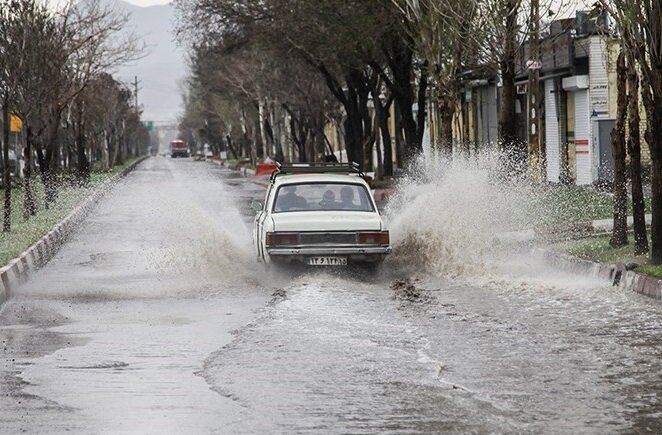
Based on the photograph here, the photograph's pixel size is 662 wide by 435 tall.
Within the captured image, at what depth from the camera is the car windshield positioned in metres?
19.5

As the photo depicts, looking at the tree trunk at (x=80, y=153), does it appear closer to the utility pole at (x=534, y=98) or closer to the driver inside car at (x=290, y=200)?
the utility pole at (x=534, y=98)

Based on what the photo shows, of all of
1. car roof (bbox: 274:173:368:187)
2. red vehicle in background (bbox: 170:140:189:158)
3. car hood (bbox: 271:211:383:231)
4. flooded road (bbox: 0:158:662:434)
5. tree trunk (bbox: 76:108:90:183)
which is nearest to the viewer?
flooded road (bbox: 0:158:662:434)

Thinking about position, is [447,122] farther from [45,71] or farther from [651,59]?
[651,59]

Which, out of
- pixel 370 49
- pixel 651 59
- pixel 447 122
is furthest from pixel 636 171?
pixel 370 49

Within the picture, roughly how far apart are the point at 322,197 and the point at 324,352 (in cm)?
789

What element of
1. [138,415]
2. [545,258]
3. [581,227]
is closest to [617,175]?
[545,258]

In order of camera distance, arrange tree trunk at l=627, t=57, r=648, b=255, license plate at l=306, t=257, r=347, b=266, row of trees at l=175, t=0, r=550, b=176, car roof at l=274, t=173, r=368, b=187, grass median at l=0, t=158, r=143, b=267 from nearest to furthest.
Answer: license plate at l=306, t=257, r=347, b=266
tree trunk at l=627, t=57, r=648, b=255
car roof at l=274, t=173, r=368, b=187
grass median at l=0, t=158, r=143, b=267
row of trees at l=175, t=0, r=550, b=176

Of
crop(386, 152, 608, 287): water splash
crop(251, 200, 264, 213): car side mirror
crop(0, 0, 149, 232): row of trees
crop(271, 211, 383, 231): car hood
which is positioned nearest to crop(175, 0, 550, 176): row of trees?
crop(0, 0, 149, 232): row of trees

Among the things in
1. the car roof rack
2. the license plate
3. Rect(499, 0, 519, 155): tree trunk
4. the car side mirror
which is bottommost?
the license plate

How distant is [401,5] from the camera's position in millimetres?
40062

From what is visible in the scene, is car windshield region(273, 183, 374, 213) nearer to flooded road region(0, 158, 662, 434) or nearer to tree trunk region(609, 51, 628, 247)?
flooded road region(0, 158, 662, 434)

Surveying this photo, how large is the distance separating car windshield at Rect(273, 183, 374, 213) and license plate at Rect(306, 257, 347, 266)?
3.60ft

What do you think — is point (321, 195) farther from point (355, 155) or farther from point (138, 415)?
point (355, 155)

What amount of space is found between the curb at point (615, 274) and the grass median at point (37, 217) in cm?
734
